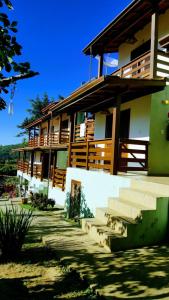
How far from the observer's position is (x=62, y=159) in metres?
25.1

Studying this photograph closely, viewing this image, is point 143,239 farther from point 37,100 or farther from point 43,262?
point 37,100

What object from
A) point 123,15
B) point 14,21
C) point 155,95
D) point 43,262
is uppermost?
point 123,15

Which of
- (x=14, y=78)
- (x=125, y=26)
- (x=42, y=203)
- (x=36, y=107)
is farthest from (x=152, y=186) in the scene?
(x=36, y=107)

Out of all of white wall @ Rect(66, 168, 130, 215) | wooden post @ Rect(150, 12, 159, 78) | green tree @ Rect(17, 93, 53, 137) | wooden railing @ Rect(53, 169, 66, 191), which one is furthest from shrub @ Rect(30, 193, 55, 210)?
green tree @ Rect(17, 93, 53, 137)

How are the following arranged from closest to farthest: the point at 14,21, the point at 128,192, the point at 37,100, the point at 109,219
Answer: the point at 14,21 < the point at 109,219 < the point at 128,192 < the point at 37,100

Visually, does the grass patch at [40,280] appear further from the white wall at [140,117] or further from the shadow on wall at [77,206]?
the white wall at [140,117]

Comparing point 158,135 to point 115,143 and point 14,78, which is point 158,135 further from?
point 14,78

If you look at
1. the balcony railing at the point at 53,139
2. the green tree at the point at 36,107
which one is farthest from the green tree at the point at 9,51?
the green tree at the point at 36,107

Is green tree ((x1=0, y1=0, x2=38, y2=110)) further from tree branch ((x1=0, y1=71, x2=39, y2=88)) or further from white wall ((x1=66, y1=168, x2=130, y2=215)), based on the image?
white wall ((x1=66, y1=168, x2=130, y2=215))

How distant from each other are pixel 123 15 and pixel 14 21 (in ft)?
34.4

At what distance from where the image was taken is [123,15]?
12.5 metres

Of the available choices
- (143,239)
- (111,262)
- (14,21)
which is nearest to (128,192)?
(143,239)

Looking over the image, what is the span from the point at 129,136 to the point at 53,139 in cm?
1727

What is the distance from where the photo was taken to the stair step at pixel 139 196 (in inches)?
291
